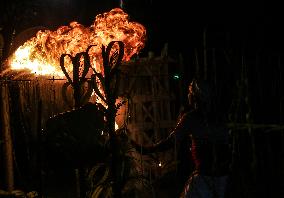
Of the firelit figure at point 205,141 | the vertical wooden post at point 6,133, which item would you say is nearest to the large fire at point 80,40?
the vertical wooden post at point 6,133

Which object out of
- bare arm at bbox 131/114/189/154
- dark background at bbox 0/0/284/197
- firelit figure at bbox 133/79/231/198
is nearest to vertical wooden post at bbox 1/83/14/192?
bare arm at bbox 131/114/189/154

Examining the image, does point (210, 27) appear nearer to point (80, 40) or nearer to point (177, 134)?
point (80, 40)

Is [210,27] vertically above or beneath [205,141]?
above

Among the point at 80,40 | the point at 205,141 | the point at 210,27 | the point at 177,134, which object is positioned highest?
A: the point at 210,27

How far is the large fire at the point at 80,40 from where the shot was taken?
354 inches

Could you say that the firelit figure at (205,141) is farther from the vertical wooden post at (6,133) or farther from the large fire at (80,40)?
the large fire at (80,40)

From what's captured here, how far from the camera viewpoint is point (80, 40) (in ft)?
29.7

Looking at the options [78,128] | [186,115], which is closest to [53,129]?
[78,128]

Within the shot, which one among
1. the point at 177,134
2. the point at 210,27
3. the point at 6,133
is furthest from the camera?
the point at 210,27

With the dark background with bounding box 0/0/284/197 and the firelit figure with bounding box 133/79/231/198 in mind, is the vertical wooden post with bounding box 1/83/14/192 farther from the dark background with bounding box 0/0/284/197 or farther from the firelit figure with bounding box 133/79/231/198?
the dark background with bounding box 0/0/284/197

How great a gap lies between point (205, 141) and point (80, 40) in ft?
15.6

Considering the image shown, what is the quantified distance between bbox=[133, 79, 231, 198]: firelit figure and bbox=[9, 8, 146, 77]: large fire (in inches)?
160

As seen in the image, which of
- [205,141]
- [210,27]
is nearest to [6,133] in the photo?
[205,141]

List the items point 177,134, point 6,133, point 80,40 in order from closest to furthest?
point 177,134
point 6,133
point 80,40
